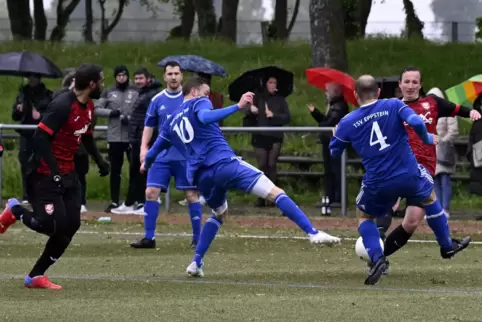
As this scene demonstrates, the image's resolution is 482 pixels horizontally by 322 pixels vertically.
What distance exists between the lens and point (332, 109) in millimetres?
19375

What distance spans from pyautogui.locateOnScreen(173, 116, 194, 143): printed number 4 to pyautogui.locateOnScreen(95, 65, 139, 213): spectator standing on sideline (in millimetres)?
7179

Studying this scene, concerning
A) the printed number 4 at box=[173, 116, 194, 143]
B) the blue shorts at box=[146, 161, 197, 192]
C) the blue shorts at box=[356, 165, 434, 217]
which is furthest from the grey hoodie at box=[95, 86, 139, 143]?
the blue shorts at box=[356, 165, 434, 217]

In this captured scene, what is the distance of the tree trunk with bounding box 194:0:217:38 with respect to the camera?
37906 mm

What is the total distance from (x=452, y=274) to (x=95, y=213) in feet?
28.8

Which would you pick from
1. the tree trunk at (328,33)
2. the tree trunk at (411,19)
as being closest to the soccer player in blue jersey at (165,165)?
the tree trunk at (328,33)

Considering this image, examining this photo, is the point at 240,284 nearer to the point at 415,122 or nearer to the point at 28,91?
the point at 415,122

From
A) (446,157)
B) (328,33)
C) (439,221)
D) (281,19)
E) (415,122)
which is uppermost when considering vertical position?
(281,19)

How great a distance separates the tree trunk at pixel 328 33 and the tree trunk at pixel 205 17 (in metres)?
11.0

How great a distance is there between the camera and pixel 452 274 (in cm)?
1217

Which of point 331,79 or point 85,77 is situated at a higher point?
point 85,77

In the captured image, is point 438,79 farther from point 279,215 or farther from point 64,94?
point 64,94

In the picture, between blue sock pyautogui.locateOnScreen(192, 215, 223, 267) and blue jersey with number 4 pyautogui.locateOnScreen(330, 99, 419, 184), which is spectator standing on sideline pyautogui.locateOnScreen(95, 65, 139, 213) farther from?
blue jersey with number 4 pyautogui.locateOnScreen(330, 99, 419, 184)

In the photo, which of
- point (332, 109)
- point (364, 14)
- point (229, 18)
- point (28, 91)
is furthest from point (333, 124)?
point (364, 14)

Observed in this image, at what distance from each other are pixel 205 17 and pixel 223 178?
26.9m
